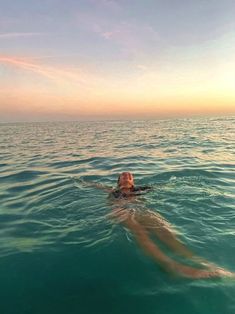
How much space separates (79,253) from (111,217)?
1.88m

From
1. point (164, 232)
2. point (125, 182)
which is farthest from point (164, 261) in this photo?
point (125, 182)

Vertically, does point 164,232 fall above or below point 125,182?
below

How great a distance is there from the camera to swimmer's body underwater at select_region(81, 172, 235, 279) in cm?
550

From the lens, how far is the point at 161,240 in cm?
672

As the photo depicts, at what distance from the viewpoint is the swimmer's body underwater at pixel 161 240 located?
5496mm

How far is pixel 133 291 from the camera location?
5.18m

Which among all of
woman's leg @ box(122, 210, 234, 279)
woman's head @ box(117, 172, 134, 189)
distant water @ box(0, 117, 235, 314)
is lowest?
distant water @ box(0, 117, 235, 314)

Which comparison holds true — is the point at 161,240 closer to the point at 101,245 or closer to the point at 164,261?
the point at 164,261

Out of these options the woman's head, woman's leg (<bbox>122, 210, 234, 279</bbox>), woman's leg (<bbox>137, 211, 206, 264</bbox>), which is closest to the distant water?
woman's leg (<bbox>122, 210, 234, 279</bbox>)

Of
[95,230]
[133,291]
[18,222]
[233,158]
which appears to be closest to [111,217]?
[95,230]

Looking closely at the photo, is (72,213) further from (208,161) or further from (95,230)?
(208,161)

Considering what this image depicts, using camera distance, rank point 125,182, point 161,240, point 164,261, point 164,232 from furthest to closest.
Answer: point 125,182 < point 164,232 < point 161,240 < point 164,261

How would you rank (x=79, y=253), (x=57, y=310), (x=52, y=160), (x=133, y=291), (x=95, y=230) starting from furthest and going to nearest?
1. (x=52, y=160)
2. (x=95, y=230)
3. (x=79, y=253)
4. (x=133, y=291)
5. (x=57, y=310)

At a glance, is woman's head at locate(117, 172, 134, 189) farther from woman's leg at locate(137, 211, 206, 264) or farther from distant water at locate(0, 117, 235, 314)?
woman's leg at locate(137, 211, 206, 264)
